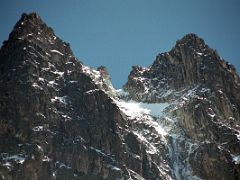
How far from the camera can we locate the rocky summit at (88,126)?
140 metres

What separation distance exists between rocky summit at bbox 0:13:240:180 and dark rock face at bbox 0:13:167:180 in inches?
10.8

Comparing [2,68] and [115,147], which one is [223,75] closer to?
[115,147]

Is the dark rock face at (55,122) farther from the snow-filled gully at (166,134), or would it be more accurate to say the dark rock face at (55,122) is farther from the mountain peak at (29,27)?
the snow-filled gully at (166,134)

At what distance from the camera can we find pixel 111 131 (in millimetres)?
153750

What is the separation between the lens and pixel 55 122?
149 metres

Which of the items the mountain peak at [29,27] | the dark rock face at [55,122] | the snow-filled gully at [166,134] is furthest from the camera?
the mountain peak at [29,27]

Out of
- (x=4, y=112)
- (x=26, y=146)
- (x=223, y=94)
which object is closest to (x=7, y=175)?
(x=26, y=146)

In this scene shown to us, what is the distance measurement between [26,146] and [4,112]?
14446mm

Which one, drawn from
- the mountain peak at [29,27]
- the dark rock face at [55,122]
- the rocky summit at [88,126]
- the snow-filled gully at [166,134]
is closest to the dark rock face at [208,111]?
the rocky summit at [88,126]

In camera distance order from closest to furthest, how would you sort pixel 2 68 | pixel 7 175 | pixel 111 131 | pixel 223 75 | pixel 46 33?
pixel 7 175, pixel 111 131, pixel 2 68, pixel 46 33, pixel 223 75

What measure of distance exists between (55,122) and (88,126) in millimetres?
10297

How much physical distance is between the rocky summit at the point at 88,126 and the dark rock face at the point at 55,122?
0.27m

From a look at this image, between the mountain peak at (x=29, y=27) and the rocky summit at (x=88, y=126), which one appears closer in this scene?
the rocky summit at (x=88, y=126)

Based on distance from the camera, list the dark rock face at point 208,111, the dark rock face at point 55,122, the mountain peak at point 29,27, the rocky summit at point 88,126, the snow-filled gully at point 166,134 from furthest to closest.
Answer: the mountain peak at point 29,27
the snow-filled gully at point 166,134
the dark rock face at point 208,111
the rocky summit at point 88,126
the dark rock face at point 55,122
